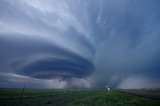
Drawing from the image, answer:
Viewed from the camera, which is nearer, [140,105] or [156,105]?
[156,105]

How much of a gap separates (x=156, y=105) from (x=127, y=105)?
25.5ft

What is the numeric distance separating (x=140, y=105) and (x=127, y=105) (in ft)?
Answer: 10.7

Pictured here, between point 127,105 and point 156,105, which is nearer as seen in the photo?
point 156,105

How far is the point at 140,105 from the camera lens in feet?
130

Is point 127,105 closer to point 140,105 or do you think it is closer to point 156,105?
point 140,105

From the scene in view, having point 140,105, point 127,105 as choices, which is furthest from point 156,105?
point 127,105

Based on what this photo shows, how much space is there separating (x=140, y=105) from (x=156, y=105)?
4712 millimetres

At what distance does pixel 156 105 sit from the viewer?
35.5 metres

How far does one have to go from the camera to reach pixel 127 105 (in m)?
41.6
